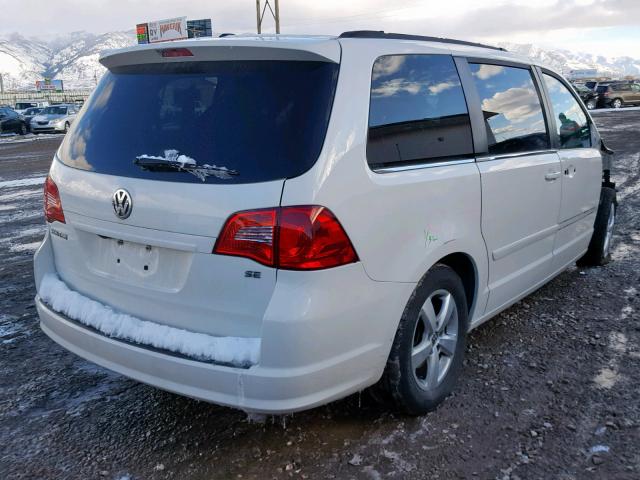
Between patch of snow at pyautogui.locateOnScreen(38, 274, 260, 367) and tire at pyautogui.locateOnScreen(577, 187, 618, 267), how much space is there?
403 cm

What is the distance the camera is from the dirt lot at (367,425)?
2764mm

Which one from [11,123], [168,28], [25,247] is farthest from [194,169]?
[168,28]

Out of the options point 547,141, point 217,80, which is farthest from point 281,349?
point 547,141

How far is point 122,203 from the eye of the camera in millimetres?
2732

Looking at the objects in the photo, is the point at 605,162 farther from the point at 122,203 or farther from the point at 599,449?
the point at 122,203

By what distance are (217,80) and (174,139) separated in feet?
1.04

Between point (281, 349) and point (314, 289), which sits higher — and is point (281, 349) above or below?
below

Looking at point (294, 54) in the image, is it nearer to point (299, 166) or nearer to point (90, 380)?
point (299, 166)

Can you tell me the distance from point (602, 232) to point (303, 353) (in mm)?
3978

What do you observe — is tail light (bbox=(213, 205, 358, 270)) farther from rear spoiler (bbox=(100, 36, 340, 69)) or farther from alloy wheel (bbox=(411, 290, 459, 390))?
alloy wheel (bbox=(411, 290, 459, 390))

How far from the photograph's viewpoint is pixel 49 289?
319 cm

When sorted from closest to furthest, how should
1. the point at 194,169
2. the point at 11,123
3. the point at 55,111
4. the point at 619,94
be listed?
the point at 194,169, the point at 11,123, the point at 55,111, the point at 619,94

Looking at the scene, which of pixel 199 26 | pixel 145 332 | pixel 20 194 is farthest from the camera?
pixel 199 26

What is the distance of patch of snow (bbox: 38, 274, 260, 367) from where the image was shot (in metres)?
2.48
